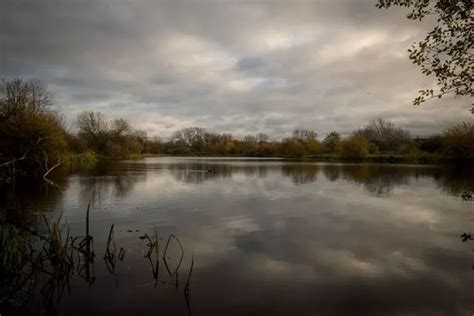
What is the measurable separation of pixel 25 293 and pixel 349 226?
1065 cm

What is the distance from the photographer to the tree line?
84.1 ft

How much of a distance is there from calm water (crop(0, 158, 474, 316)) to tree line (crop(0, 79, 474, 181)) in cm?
522

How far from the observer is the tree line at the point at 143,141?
2564 cm

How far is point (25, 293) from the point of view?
6582mm

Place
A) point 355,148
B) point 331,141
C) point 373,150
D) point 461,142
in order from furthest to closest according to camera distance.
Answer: point 331,141
point 373,150
point 355,148
point 461,142

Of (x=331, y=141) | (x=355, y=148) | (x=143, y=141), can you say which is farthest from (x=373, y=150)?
(x=143, y=141)

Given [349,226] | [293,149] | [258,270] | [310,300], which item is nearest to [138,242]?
[258,270]

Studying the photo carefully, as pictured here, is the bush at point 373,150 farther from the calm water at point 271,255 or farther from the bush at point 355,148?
the calm water at point 271,255

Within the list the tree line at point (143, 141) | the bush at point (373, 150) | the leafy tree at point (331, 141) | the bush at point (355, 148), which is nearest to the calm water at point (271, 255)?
the tree line at point (143, 141)

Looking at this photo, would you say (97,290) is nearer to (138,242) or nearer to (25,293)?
(25,293)

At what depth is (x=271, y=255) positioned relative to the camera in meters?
9.21

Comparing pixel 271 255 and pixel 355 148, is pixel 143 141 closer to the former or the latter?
pixel 355 148

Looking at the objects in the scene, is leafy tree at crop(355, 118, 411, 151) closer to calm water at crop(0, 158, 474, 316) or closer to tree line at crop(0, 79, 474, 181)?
tree line at crop(0, 79, 474, 181)

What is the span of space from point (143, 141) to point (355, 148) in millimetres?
64814
